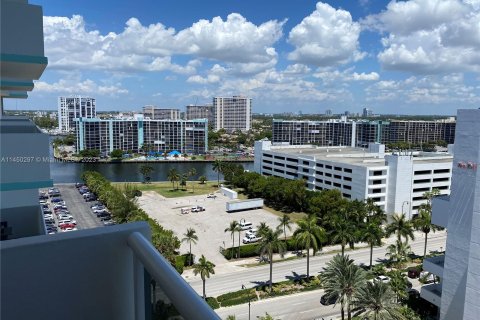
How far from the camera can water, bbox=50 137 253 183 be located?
189ft

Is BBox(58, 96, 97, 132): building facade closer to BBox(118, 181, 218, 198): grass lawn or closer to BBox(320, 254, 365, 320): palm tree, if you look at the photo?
BBox(118, 181, 218, 198): grass lawn

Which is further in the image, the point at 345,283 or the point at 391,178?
the point at 391,178

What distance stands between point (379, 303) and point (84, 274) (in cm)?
1384

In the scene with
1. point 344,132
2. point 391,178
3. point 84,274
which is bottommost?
point 391,178

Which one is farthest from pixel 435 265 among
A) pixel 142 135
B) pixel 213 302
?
pixel 142 135

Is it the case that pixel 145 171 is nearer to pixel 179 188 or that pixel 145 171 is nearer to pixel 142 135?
pixel 179 188

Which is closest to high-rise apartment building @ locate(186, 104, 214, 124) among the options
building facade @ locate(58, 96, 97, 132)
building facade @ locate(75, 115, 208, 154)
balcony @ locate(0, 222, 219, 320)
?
building facade @ locate(58, 96, 97, 132)

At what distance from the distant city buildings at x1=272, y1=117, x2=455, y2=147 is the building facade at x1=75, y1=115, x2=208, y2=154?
2279cm

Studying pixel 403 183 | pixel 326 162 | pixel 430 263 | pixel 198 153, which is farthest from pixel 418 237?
pixel 198 153

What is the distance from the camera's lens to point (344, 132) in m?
98.1

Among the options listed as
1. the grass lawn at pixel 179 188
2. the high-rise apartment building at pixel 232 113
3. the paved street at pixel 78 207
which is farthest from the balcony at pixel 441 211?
the high-rise apartment building at pixel 232 113

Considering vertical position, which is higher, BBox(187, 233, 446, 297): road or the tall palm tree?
the tall palm tree

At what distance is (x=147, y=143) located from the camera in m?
84.6

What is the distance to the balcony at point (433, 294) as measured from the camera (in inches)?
661
